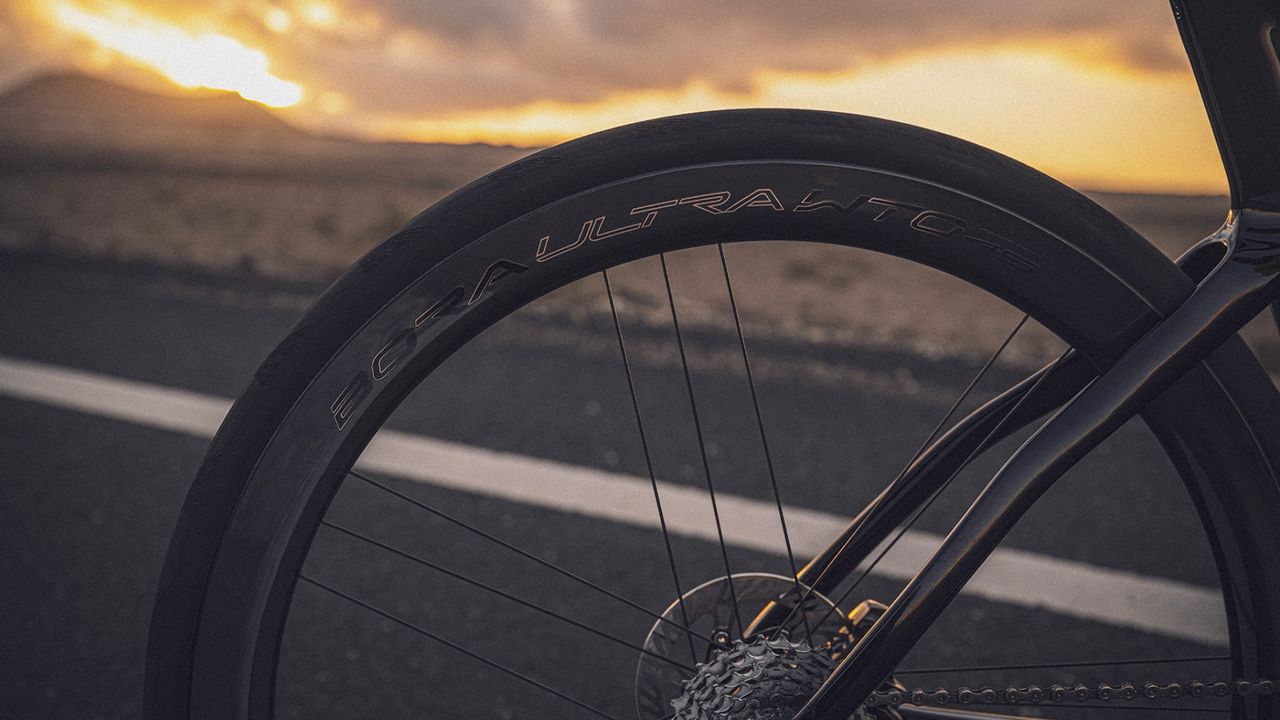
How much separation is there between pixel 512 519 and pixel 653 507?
0.37m

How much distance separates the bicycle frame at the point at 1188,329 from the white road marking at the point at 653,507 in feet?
4.04

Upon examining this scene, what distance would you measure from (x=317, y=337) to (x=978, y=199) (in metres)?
0.65

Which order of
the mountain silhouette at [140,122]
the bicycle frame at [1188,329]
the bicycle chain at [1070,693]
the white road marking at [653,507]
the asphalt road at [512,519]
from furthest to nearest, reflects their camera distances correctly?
1. the mountain silhouette at [140,122]
2. the white road marking at [653,507]
3. the asphalt road at [512,519]
4. the bicycle chain at [1070,693]
5. the bicycle frame at [1188,329]

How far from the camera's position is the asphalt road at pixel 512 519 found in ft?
5.77

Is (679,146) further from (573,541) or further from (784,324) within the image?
(784,324)

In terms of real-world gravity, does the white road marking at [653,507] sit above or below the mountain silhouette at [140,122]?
below

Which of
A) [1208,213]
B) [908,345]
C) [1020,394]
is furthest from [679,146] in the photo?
[1208,213]

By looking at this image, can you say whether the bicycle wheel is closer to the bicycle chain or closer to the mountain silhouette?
the bicycle chain

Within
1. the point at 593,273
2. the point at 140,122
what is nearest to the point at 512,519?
the point at 593,273

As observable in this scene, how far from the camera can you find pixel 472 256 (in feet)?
→ 2.80

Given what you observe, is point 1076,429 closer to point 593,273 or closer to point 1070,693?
point 1070,693

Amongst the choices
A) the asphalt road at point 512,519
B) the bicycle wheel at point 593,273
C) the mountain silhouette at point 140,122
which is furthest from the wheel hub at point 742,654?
the mountain silhouette at point 140,122

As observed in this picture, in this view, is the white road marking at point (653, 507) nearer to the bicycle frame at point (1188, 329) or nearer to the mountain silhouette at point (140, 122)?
the bicycle frame at point (1188, 329)

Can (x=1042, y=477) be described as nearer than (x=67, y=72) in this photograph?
Yes
